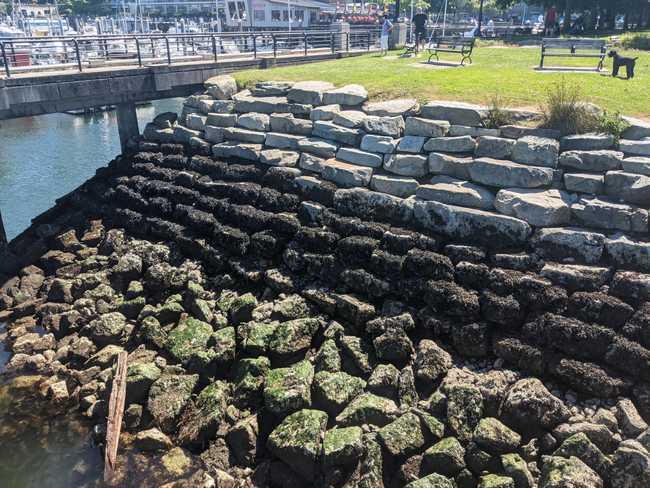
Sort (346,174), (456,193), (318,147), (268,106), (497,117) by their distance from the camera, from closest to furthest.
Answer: (456,193) < (497,117) < (346,174) < (318,147) < (268,106)

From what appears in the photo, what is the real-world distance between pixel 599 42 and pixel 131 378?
1282 centimetres

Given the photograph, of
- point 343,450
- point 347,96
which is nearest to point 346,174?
point 347,96

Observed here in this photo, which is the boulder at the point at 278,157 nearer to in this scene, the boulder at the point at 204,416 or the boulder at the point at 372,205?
the boulder at the point at 372,205

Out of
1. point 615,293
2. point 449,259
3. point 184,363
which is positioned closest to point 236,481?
point 184,363

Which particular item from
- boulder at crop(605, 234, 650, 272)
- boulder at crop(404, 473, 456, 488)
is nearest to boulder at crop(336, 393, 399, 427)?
boulder at crop(404, 473, 456, 488)

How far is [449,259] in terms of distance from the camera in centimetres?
891

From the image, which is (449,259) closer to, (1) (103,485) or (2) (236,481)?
(2) (236,481)

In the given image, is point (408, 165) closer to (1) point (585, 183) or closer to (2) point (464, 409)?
(1) point (585, 183)

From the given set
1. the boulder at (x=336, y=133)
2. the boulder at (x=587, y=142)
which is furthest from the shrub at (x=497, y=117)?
the boulder at (x=336, y=133)

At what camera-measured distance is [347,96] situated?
12.7 m

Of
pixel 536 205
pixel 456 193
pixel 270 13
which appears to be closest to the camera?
pixel 536 205

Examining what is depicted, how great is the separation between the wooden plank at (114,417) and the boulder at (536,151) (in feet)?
24.9

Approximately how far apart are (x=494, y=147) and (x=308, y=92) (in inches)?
207

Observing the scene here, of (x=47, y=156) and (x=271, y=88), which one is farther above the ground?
(x=271, y=88)
